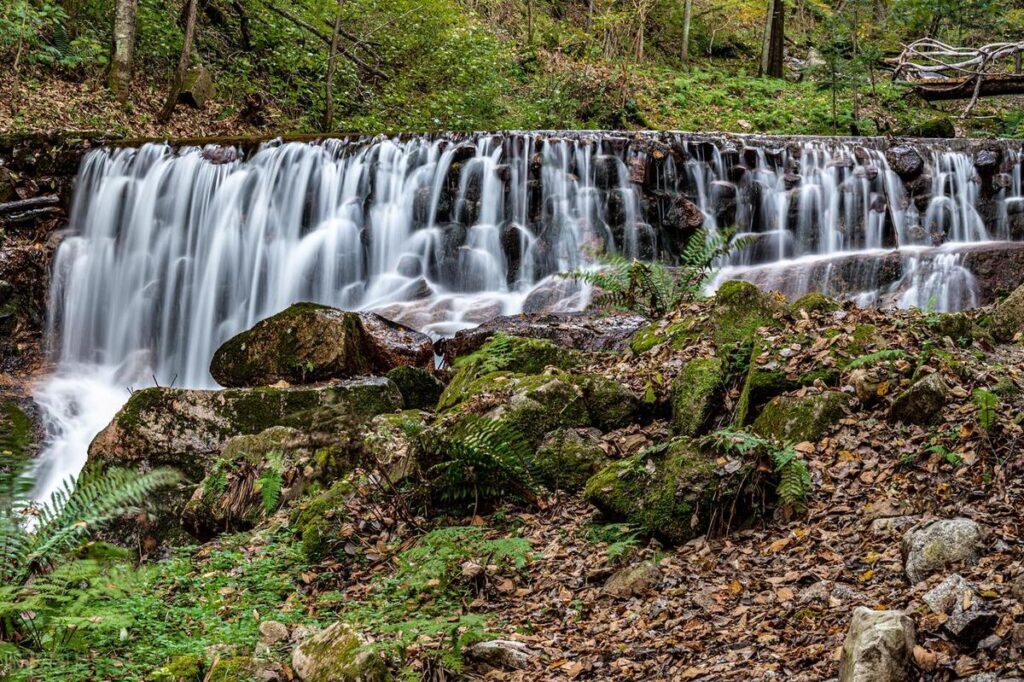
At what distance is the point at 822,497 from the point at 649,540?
38.1 inches

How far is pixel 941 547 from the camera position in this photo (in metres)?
3.48

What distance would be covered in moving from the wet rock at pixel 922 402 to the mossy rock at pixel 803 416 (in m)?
0.33

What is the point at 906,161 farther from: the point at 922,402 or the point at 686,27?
the point at 686,27

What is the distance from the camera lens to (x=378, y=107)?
19.7 metres

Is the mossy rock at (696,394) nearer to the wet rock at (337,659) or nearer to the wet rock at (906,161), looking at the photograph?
the wet rock at (337,659)

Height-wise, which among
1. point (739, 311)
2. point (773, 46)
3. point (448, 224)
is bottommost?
point (739, 311)

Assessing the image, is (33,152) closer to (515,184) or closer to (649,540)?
(515,184)

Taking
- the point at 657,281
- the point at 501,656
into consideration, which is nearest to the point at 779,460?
the point at 501,656

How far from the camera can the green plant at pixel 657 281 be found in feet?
28.4

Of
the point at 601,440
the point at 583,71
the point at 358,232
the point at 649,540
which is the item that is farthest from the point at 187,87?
the point at 649,540

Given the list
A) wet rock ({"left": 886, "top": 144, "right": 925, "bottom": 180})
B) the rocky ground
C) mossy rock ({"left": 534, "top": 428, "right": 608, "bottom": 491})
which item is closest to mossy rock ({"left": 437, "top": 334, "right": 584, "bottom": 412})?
the rocky ground

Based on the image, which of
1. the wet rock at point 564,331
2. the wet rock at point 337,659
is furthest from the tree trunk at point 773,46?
the wet rock at point 337,659

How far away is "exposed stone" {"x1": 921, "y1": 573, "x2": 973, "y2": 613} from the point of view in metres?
3.07

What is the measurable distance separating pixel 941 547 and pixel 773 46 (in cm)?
2679
